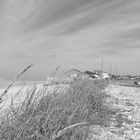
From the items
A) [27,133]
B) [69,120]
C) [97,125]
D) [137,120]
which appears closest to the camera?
[27,133]

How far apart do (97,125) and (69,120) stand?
4.57 ft

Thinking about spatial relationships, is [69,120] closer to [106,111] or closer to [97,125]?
[97,125]

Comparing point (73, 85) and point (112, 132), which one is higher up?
point (73, 85)

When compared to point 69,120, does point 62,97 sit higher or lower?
higher

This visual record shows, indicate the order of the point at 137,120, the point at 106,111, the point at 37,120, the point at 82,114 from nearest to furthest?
the point at 37,120, the point at 82,114, the point at 137,120, the point at 106,111

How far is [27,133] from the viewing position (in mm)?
2342

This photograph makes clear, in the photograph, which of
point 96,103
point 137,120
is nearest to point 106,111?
point 96,103

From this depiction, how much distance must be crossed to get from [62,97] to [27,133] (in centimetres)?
145

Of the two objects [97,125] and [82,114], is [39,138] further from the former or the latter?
[97,125]

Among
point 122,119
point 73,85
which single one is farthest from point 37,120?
point 122,119

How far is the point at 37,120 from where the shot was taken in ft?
8.75

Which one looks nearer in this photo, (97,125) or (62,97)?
(62,97)

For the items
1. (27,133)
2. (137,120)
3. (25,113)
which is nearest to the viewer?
(27,133)

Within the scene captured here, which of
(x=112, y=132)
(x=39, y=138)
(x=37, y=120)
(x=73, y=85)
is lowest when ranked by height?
(x=112, y=132)
